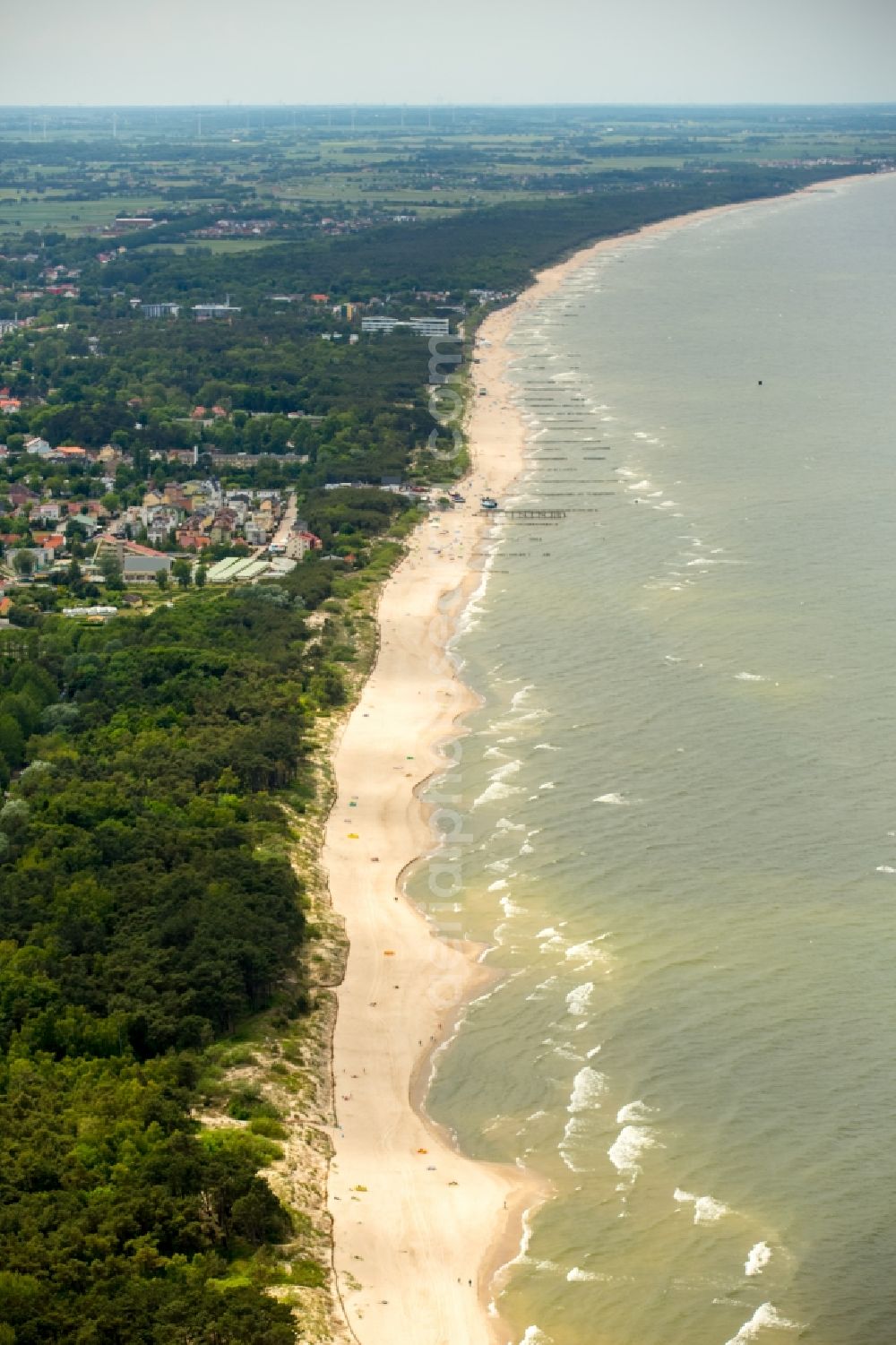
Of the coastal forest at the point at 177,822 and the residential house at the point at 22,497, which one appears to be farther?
the residential house at the point at 22,497

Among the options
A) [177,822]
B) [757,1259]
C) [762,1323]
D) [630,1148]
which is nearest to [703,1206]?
[757,1259]

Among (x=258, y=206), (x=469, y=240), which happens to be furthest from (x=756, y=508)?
(x=258, y=206)

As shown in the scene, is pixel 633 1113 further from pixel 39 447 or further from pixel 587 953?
pixel 39 447

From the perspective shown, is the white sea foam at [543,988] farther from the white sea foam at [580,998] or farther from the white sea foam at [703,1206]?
the white sea foam at [703,1206]

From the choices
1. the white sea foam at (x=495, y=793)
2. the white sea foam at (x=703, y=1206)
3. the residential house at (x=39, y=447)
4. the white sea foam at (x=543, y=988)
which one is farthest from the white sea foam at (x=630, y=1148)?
the residential house at (x=39, y=447)

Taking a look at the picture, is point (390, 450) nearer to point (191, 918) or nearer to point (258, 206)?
point (191, 918)
